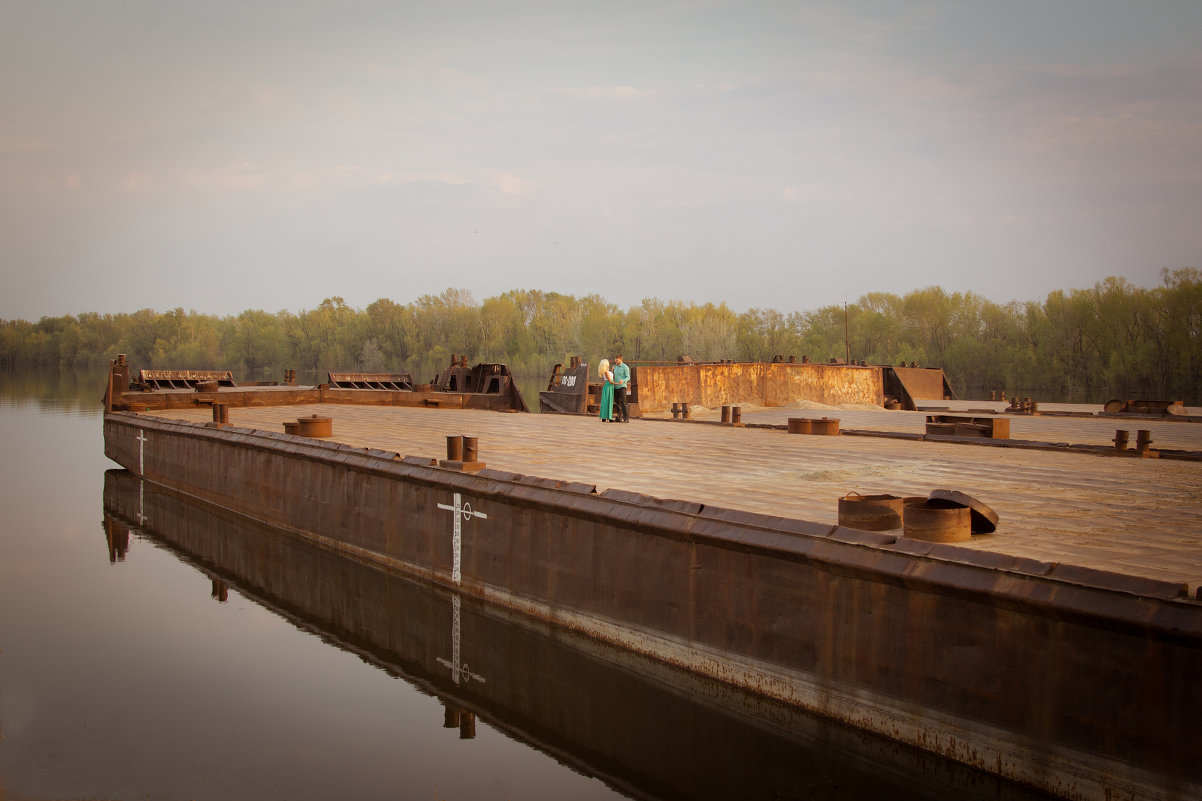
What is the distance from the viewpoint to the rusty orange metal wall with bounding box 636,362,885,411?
23.6 metres

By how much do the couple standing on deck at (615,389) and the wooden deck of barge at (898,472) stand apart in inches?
17.3

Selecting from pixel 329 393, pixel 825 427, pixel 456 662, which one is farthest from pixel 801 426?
pixel 329 393

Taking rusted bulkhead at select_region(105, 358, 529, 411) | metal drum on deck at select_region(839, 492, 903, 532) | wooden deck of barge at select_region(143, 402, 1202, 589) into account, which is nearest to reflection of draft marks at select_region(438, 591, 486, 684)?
wooden deck of barge at select_region(143, 402, 1202, 589)

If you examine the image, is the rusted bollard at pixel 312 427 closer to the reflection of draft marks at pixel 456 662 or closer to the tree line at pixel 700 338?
the reflection of draft marks at pixel 456 662

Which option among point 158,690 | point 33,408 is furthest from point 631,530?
point 33,408

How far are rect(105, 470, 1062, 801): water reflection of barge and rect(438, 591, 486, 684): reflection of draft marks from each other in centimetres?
1

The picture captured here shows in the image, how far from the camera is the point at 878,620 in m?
5.35

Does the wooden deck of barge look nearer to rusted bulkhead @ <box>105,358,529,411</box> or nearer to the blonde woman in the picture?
the blonde woman

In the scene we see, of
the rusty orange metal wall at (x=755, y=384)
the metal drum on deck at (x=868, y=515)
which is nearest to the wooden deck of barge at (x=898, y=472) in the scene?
the metal drum on deck at (x=868, y=515)

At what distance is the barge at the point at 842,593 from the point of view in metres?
4.32

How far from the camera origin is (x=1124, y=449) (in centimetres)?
1056

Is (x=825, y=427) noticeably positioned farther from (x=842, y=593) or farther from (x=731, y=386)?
(x=731, y=386)

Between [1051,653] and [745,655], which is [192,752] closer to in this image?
[745,655]

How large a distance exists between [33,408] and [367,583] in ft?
158
